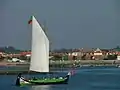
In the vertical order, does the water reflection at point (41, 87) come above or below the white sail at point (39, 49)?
below

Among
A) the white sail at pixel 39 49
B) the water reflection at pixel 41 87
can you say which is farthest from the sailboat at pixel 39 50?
the water reflection at pixel 41 87

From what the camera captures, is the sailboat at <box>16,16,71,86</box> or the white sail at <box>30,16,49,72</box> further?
the white sail at <box>30,16,49,72</box>

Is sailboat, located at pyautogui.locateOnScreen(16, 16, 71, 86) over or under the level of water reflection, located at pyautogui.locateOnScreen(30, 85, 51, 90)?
over

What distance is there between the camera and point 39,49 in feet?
288

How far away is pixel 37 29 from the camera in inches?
3484

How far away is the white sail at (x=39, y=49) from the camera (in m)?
87.2

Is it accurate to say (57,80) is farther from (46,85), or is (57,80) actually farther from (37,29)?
(37,29)

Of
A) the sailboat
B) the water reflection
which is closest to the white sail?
the sailboat

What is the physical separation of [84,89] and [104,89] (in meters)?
3.18

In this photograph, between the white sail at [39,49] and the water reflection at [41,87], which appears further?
the white sail at [39,49]

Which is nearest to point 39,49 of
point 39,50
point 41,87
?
point 39,50

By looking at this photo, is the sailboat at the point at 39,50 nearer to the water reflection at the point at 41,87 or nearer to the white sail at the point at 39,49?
the white sail at the point at 39,49

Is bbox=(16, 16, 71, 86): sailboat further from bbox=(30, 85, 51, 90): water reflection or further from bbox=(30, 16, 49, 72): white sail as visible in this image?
bbox=(30, 85, 51, 90): water reflection

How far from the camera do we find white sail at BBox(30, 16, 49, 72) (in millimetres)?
87188
